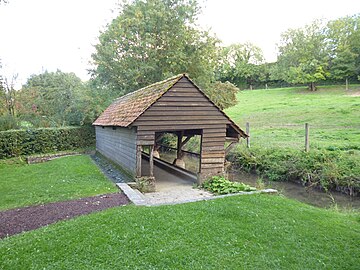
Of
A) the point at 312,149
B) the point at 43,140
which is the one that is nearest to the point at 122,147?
the point at 312,149

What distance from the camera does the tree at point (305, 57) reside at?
1390 inches

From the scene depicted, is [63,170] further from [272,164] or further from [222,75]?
[222,75]

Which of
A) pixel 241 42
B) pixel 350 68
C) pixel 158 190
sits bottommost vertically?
pixel 158 190

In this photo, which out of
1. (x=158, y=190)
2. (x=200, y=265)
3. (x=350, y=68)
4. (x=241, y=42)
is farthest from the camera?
(x=241, y=42)

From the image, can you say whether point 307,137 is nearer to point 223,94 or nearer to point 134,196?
point 134,196

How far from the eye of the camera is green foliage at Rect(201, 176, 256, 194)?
8.13 metres

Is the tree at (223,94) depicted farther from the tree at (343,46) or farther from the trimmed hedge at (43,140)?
the tree at (343,46)

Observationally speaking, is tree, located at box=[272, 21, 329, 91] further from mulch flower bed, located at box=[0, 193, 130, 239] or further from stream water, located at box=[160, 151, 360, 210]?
mulch flower bed, located at box=[0, 193, 130, 239]

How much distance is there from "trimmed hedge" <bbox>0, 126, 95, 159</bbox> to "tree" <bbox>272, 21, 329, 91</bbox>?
28188 millimetres

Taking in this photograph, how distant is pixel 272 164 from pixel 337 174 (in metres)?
2.81

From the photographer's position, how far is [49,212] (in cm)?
603

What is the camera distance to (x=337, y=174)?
9.69 m

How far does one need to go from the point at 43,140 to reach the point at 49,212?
13494mm

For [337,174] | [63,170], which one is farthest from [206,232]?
[63,170]
